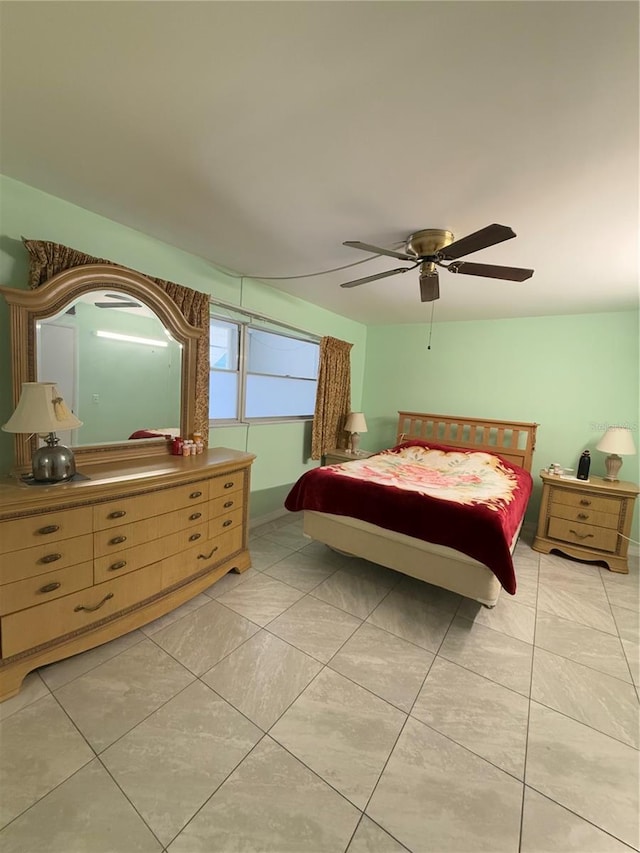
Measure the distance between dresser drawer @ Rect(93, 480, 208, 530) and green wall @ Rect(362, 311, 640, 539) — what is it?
3088 mm

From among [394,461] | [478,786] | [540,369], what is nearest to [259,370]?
[394,461]

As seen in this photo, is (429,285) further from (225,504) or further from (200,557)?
(200,557)

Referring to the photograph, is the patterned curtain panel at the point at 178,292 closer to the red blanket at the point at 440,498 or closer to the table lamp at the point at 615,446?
the red blanket at the point at 440,498

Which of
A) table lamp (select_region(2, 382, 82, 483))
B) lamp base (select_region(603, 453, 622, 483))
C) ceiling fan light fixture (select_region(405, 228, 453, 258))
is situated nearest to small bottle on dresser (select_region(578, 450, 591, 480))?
lamp base (select_region(603, 453, 622, 483))

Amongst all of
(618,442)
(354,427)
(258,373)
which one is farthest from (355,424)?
(618,442)

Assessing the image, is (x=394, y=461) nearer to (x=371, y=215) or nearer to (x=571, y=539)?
(x=571, y=539)

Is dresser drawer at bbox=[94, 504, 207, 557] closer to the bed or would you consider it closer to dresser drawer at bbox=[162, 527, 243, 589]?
dresser drawer at bbox=[162, 527, 243, 589]

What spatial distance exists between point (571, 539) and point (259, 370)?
3448 millimetres

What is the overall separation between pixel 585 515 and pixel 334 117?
137 inches

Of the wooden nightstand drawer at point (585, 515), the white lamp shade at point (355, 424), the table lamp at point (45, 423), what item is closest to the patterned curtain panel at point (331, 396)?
the white lamp shade at point (355, 424)

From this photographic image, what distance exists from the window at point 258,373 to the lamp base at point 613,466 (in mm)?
3011

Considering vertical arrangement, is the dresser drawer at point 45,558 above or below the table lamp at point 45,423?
below

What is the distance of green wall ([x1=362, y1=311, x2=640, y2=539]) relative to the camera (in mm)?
3162

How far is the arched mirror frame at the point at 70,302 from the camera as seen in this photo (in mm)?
1653
